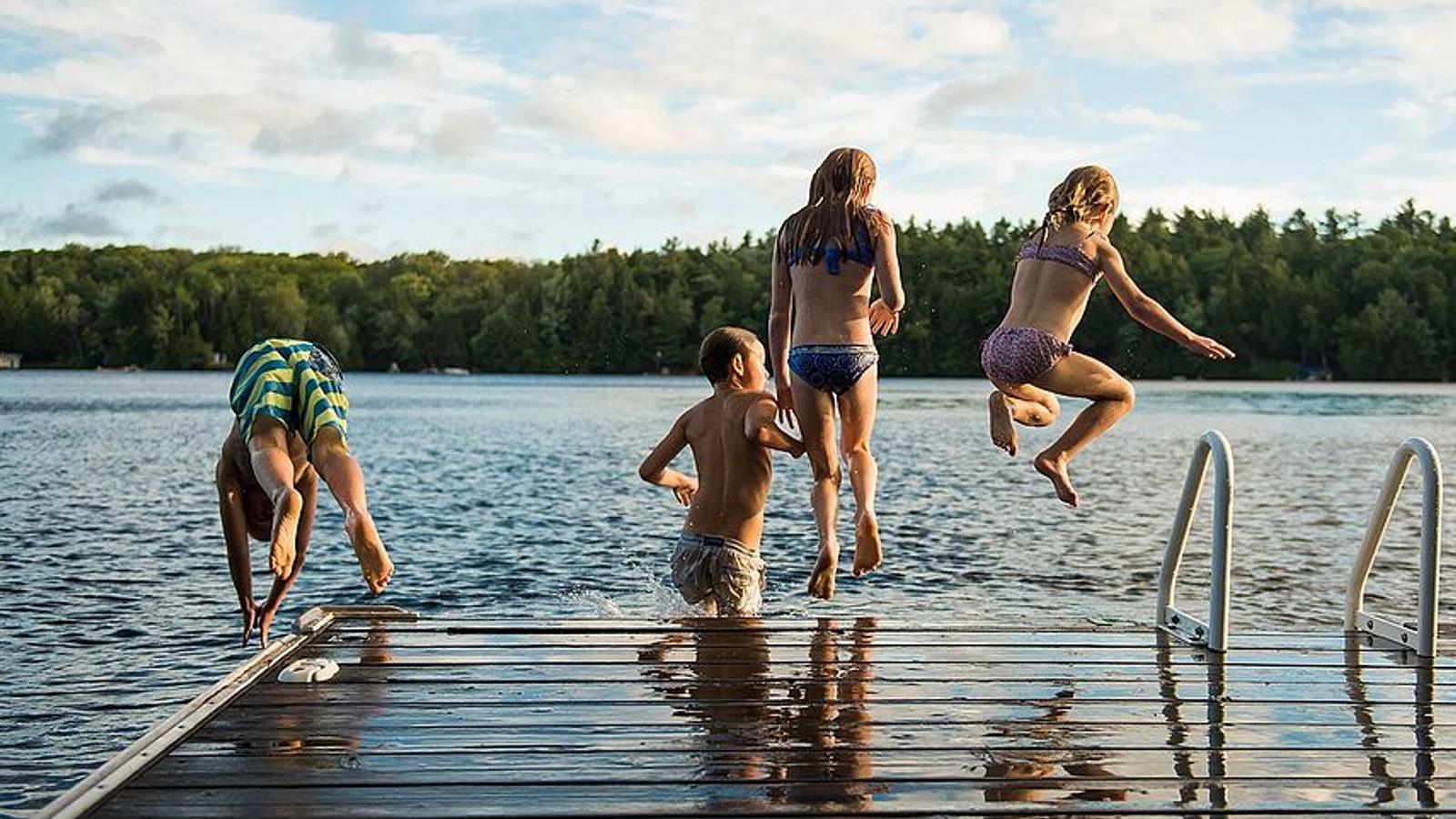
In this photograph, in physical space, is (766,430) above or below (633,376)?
above

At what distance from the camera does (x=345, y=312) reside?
125188 mm

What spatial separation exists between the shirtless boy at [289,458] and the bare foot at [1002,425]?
2760 millimetres

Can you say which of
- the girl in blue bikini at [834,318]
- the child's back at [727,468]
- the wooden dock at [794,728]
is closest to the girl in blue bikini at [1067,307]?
the girl in blue bikini at [834,318]

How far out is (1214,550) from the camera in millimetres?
7125

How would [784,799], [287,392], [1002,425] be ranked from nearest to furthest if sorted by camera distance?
[784,799] < [287,392] < [1002,425]

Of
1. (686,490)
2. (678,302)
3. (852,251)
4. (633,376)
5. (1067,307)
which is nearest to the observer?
(852,251)

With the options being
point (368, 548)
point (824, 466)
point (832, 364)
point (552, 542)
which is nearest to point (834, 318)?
point (832, 364)

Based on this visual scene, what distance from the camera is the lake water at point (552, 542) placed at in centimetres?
1325

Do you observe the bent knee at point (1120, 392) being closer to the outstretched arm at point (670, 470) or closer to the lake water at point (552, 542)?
the lake water at point (552, 542)

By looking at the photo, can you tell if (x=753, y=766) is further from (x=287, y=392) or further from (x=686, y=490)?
(x=686, y=490)

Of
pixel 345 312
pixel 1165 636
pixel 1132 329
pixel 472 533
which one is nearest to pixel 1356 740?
pixel 1165 636

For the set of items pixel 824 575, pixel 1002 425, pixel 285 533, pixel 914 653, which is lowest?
pixel 914 653

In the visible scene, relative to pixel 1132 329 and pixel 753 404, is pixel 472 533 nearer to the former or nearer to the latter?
pixel 753 404

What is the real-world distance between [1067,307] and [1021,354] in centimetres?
31
